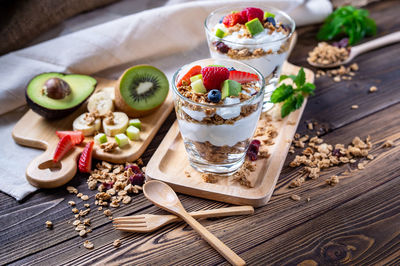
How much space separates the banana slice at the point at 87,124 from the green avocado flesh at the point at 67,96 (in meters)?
0.09

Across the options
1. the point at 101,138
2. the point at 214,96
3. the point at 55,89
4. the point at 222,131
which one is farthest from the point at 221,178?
the point at 55,89

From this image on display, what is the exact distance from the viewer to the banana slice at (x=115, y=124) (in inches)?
75.5

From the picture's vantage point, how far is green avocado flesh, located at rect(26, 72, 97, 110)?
6.46ft

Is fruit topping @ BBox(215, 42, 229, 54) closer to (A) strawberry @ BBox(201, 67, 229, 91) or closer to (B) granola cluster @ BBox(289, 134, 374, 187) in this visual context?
(A) strawberry @ BBox(201, 67, 229, 91)

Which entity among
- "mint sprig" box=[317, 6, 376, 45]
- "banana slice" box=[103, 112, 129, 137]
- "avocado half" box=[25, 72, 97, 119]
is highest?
"avocado half" box=[25, 72, 97, 119]

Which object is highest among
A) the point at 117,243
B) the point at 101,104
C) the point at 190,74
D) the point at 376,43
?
the point at 190,74

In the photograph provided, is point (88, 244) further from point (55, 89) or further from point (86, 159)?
point (55, 89)

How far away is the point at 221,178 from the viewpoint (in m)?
1.68

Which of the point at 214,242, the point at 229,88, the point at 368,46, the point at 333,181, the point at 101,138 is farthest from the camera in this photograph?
the point at 368,46

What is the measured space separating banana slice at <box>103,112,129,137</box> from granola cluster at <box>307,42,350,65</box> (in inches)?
48.6

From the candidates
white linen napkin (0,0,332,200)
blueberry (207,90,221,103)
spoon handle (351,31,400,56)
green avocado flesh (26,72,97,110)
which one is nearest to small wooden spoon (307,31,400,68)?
spoon handle (351,31,400,56)

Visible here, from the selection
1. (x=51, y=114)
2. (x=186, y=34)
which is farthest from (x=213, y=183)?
(x=186, y=34)

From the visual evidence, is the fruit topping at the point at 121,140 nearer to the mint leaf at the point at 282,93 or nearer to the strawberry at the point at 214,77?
the strawberry at the point at 214,77

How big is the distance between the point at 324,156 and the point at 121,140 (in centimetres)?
92
